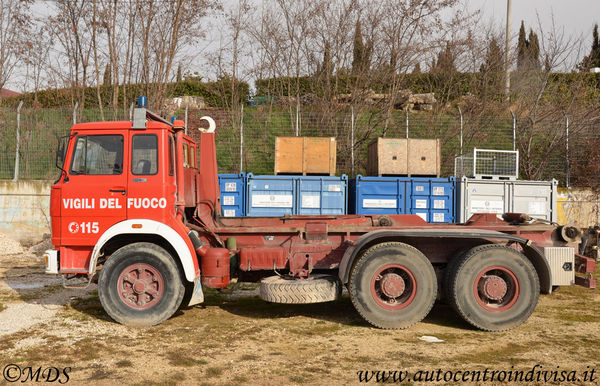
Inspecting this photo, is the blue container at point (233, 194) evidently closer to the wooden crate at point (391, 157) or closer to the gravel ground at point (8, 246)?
the wooden crate at point (391, 157)

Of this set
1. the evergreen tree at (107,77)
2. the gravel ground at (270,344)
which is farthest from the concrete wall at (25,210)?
the gravel ground at (270,344)

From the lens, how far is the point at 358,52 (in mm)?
18156

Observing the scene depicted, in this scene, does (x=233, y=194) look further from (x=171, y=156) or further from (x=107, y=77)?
(x=107, y=77)

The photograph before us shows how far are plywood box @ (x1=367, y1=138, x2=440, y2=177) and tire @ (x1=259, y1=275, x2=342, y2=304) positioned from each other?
6526 millimetres

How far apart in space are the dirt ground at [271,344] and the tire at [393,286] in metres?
0.20

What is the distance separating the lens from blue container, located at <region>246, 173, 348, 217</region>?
11562 millimetres

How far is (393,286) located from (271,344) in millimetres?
1703

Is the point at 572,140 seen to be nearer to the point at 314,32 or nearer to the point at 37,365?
the point at 314,32

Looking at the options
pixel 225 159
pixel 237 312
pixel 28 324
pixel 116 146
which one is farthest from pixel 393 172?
pixel 28 324

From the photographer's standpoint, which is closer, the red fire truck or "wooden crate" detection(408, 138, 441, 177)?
the red fire truck

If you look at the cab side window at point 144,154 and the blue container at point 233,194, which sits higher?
the cab side window at point 144,154

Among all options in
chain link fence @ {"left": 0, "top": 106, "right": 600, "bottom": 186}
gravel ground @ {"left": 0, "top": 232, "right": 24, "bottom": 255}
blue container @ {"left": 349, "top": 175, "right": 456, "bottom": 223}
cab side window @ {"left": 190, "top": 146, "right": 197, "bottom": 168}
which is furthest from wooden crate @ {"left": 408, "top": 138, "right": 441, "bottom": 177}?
gravel ground @ {"left": 0, "top": 232, "right": 24, "bottom": 255}

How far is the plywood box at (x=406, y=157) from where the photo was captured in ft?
39.3

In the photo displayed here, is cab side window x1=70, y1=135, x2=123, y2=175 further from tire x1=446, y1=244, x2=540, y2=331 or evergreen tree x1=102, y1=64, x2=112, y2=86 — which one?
evergreen tree x1=102, y1=64, x2=112, y2=86
